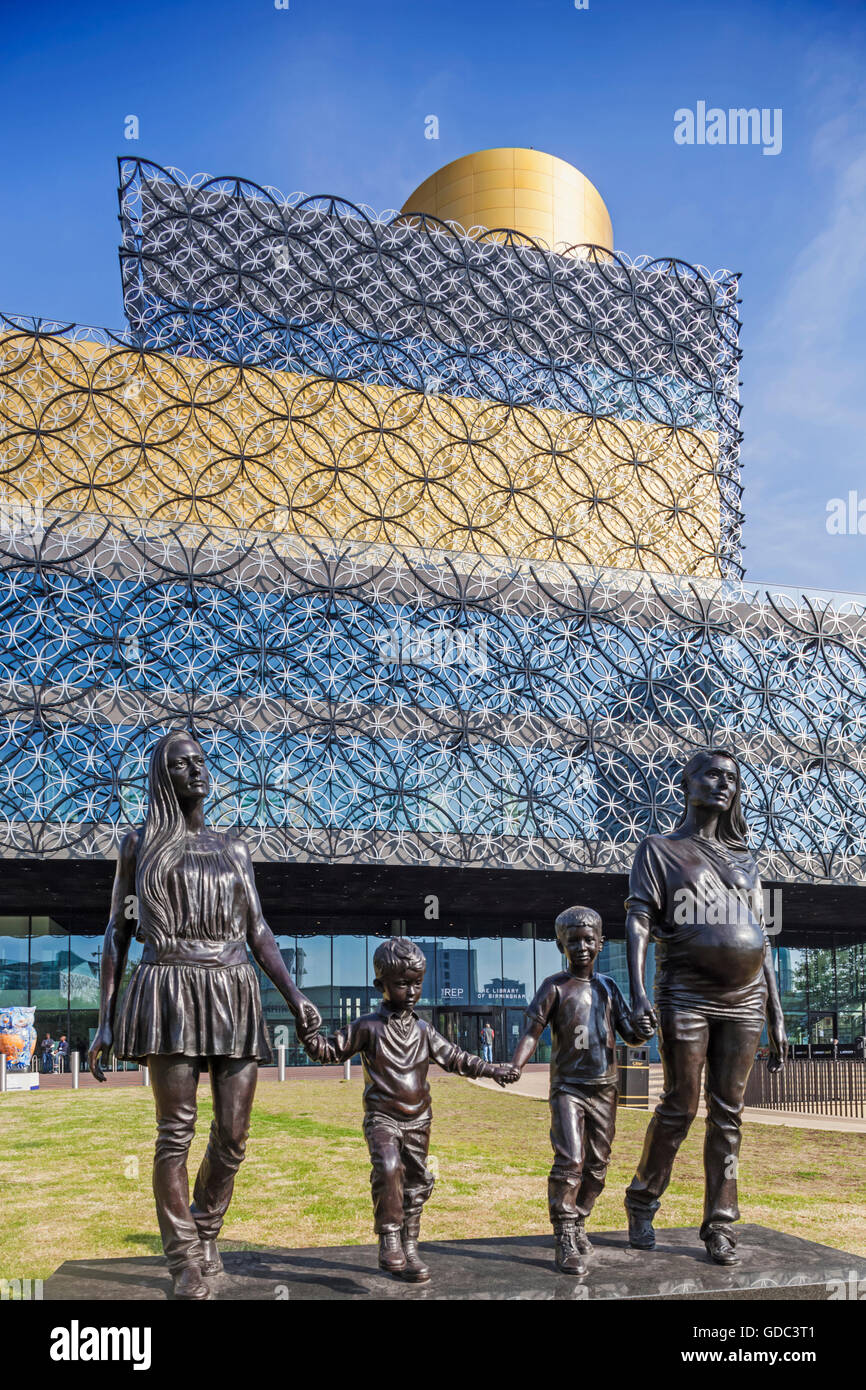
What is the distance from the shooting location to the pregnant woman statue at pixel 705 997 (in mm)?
6352

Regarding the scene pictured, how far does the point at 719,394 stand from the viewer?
39.3 metres

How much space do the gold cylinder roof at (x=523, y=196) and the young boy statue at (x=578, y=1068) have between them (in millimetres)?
46267

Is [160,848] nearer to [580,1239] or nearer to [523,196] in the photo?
[580,1239]

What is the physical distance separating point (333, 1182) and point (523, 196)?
4576cm

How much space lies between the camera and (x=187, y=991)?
559 centimetres

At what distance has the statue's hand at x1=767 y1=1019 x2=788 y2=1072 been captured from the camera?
21.8 feet

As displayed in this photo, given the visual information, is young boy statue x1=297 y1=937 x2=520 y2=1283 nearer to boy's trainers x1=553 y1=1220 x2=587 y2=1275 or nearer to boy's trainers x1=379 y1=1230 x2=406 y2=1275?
boy's trainers x1=379 y1=1230 x2=406 y2=1275

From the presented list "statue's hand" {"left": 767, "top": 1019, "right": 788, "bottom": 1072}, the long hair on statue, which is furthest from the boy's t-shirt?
the long hair on statue

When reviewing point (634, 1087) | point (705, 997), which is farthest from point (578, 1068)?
point (634, 1087)

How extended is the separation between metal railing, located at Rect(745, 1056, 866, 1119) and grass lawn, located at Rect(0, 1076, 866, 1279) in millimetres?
3590

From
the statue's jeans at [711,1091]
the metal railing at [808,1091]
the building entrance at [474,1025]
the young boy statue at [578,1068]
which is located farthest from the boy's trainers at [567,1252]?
the building entrance at [474,1025]
